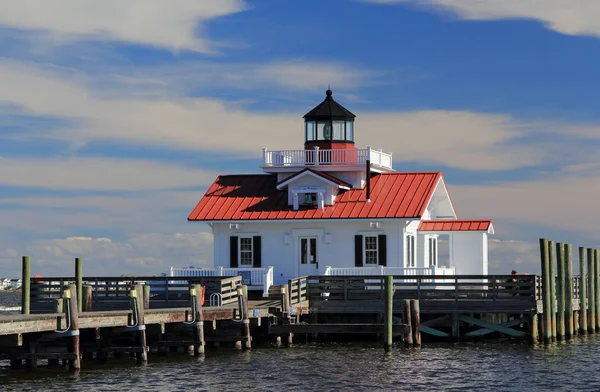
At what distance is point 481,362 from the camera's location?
35719 mm

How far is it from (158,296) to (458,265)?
45.7ft

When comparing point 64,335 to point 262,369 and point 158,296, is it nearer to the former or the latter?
point 262,369

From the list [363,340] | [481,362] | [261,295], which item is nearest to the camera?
[481,362]

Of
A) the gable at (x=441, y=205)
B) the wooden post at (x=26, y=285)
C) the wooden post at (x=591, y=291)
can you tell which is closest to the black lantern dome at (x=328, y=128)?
the gable at (x=441, y=205)

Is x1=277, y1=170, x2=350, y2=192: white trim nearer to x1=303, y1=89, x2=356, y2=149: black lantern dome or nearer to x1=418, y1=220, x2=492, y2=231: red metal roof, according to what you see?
x1=303, y1=89, x2=356, y2=149: black lantern dome

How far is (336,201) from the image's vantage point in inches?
1907

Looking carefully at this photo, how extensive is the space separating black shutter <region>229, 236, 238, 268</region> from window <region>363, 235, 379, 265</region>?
535 cm

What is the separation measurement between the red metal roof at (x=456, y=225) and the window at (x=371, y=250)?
2.87m

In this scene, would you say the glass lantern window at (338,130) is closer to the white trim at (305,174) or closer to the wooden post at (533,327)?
the white trim at (305,174)

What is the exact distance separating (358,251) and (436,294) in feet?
21.3

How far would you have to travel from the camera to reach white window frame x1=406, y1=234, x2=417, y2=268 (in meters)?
47.7

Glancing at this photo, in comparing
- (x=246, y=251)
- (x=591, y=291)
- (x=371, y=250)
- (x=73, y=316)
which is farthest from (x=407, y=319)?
(x=591, y=291)

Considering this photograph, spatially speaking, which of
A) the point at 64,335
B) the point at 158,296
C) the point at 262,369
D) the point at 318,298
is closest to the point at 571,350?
the point at 318,298

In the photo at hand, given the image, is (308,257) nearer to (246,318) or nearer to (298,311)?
(298,311)
